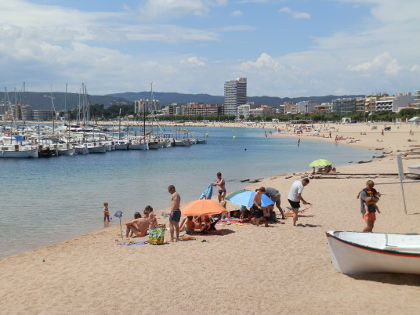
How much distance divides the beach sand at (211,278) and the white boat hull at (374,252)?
0.24 m

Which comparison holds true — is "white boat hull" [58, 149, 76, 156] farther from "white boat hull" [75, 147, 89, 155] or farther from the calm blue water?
the calm blue water

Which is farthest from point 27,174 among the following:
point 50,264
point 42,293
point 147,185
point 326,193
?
point 42,293

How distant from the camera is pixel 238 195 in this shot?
15.0 m

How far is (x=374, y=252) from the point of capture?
354 inches

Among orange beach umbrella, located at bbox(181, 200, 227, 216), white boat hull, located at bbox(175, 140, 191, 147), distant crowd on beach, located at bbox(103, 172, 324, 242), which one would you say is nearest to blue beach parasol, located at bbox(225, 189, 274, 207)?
distant crowd on beach, located at bbox(103, 172, 324, 242)

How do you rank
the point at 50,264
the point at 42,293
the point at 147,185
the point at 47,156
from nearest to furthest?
the point at 42,293 < the point at 50,264 < the point at 147,185 < the point at 47,156

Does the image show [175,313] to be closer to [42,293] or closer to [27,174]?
[42,293]

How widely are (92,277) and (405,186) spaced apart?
1753 centimetres

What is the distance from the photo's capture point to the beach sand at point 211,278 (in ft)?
26.7

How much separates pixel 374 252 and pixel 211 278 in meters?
3.35

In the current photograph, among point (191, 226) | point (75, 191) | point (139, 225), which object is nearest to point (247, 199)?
point (191, 226)

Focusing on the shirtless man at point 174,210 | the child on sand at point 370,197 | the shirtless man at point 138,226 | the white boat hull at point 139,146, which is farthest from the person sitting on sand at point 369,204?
the white boat hull at point 139,146

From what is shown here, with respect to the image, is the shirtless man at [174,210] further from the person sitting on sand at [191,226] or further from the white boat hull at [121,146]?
the white boat hull at [121,146]

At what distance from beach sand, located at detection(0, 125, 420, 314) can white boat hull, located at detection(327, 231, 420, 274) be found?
239mm
